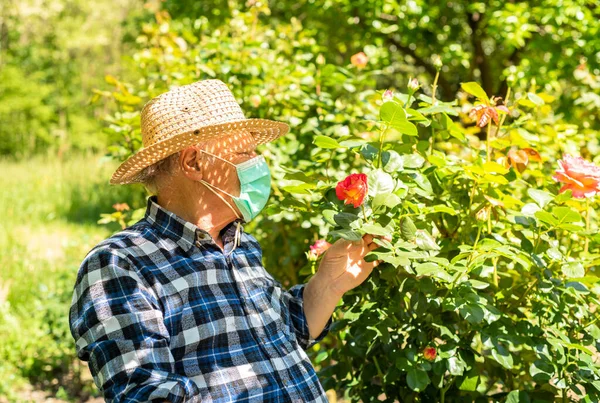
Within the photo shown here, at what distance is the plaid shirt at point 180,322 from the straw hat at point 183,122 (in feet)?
0.44

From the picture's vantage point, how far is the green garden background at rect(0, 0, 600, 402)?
1.97 m

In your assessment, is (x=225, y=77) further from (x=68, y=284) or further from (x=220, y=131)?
(x=68, y=284)

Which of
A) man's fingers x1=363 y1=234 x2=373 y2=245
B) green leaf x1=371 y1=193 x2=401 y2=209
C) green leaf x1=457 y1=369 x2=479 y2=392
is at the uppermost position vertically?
green leaf x1=371 y1=193 x2=401 y2=209

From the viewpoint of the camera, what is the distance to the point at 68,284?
15.7 ft

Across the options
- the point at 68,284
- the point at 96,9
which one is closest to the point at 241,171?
the point at 68,284

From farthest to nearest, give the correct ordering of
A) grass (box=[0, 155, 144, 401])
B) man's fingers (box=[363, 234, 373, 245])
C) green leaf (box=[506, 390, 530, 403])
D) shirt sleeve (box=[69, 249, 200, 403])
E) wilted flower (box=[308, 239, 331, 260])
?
grass (box=[0, 155, 144, 401])
wilted flower (box=[308, 239, 331, 260])
green leaf (box=[506, 390, 530, 403])
man's fingers (box=[363, 234, 373, 245])
shirt sleeve (box=[69, 249, 200, 403])

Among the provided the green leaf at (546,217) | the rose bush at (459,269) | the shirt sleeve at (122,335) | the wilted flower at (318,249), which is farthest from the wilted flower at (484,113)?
the shirt sleeve at (122,335)

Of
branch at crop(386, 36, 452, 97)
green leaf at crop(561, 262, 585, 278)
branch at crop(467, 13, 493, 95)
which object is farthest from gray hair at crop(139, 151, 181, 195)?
branch at crop(467, 13, 493, 95)

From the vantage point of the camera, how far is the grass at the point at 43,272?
417 cm

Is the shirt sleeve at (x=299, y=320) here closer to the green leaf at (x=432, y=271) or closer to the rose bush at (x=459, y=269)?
the rose bush at (x=459, y=269)

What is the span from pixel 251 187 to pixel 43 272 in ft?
12.7

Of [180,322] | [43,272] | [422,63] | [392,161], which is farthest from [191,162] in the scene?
[422,63]

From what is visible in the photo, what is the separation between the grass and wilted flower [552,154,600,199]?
96.8 inches

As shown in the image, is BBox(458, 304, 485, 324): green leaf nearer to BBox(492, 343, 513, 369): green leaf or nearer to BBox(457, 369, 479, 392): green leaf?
BBox(492, 343, 513, 369): green leaf
